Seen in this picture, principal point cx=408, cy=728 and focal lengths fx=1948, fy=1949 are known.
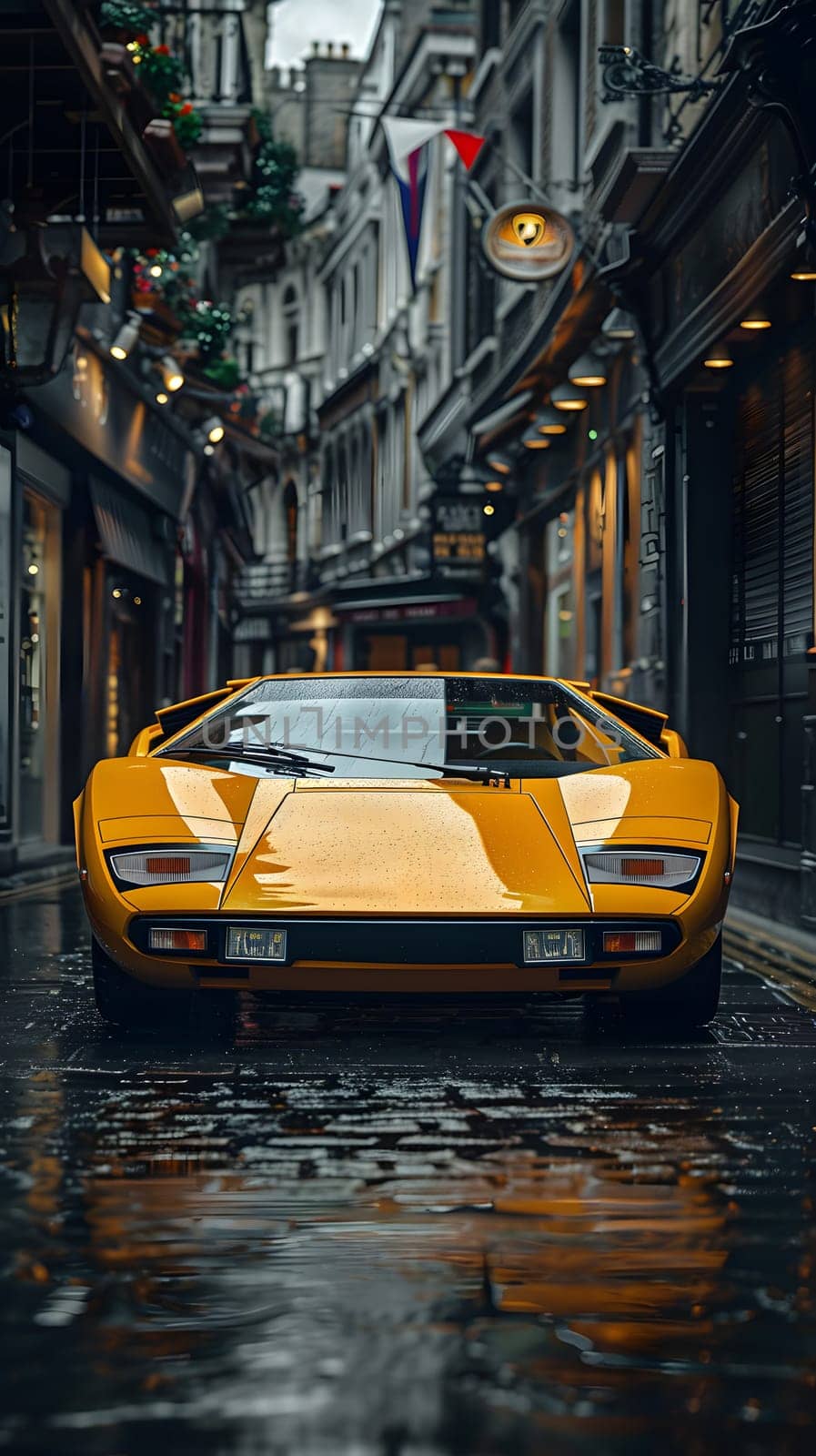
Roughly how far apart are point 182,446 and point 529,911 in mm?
A: 20539

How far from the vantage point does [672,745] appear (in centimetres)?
671

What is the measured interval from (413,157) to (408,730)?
2169 cm

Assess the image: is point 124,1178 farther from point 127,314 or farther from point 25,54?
point 127,314

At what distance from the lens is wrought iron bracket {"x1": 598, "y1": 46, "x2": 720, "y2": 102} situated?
12539mm

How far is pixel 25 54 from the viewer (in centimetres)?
1147

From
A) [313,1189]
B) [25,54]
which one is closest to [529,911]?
[313,1189]

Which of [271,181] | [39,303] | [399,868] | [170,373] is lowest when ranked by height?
[399,868]

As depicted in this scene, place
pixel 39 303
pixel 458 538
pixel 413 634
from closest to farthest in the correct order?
1. pixel 39 303
2. pixel 458 538
3. pixel 413 634

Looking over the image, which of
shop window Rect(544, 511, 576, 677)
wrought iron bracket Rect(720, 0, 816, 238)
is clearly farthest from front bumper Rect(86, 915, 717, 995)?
shop window Rect(544, 511, 576, 677)

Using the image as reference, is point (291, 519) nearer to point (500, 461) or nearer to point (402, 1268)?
point (500, 461)

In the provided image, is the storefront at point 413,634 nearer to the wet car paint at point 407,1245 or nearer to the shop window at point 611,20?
the shop window at point 611,20

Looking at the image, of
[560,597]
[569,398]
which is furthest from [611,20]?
[560,597]

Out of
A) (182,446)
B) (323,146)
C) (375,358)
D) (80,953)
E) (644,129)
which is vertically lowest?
(80,953)

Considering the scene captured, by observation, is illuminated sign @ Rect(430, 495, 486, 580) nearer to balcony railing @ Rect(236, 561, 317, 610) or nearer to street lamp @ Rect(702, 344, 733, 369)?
street lamp @ Rect(702, 344, 733, 369)
